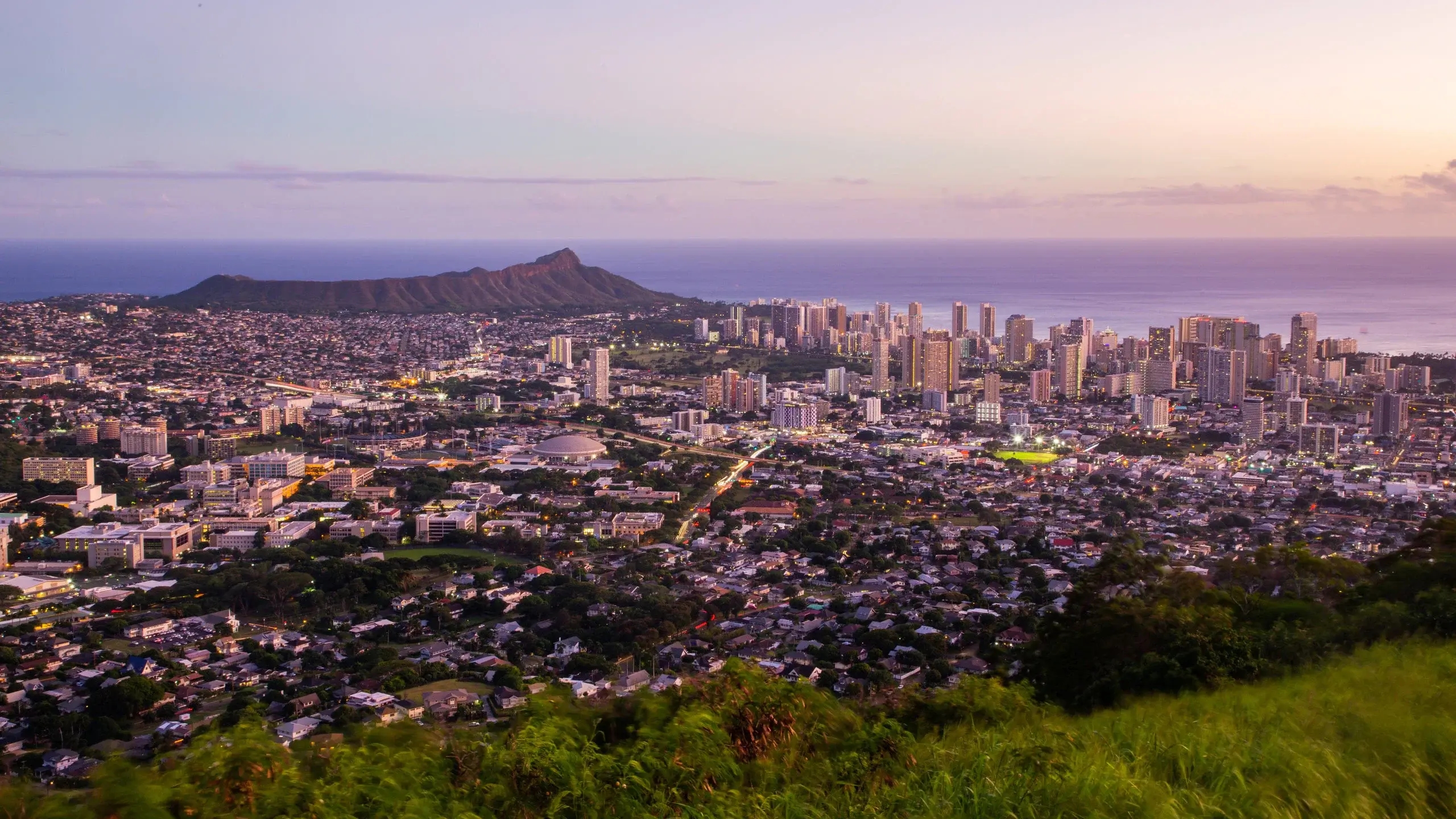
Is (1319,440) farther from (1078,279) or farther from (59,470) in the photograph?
(1078,279)

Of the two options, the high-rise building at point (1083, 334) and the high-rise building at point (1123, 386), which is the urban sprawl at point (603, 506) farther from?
the high-rise building at point (1083, 334)

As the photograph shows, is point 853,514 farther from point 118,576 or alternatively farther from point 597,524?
point 118,576

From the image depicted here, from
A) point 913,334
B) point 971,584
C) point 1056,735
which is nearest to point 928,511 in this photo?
point 971,584

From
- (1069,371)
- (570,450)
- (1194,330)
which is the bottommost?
(570,450)

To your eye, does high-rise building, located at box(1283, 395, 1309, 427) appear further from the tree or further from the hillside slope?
the hillside slope

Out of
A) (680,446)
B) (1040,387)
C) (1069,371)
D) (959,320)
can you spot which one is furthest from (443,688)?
(959,320)

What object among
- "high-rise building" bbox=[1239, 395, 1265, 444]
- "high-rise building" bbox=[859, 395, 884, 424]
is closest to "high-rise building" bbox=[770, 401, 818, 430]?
"high-rise building" bbox=[859, 395, 884, 424]
